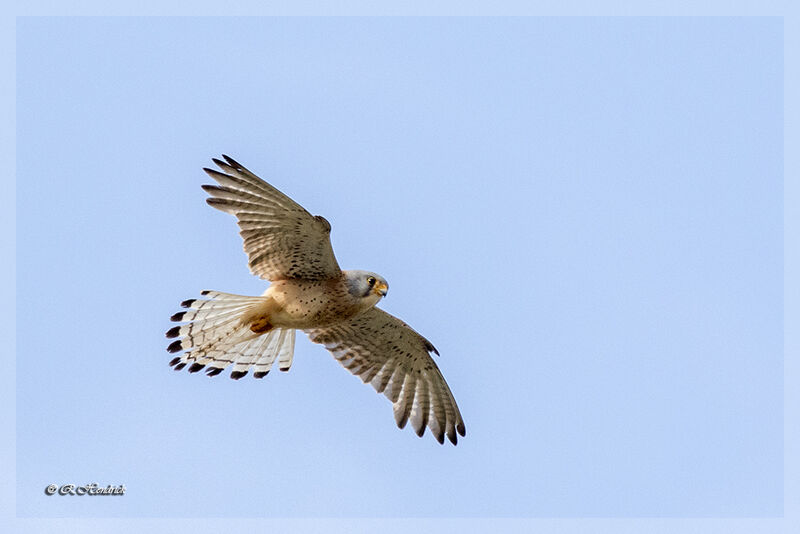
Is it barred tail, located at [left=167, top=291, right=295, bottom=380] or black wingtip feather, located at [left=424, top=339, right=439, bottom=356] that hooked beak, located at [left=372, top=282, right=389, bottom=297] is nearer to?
barred tail, located at [left=167, top=291, right=295, bottom=380]

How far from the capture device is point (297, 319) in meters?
11.2

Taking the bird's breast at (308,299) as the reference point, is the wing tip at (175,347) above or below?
below

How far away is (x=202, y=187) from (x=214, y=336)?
158 centimetres

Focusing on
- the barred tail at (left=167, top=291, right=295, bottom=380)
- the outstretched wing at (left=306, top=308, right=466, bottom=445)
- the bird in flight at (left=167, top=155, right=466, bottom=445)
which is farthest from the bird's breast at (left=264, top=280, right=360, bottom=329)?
the outstretched wing at (left=306, top=308, right=466, bottom=445)

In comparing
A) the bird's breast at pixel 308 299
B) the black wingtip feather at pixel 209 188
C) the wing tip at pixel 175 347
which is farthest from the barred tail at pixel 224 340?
the black wingtip feather at pixel 209 188

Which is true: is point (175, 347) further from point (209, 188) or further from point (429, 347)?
point (429, 347)

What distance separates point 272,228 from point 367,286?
3.44ft

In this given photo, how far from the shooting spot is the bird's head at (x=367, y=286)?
35.9ft

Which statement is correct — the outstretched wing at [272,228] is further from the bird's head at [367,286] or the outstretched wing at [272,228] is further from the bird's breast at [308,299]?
the bird's head at [367,286]

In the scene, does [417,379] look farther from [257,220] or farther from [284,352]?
[257,220]

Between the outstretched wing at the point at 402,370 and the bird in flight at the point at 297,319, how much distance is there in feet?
0.03

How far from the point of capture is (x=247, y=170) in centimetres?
1055

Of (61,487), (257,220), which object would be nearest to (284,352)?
(257,220)

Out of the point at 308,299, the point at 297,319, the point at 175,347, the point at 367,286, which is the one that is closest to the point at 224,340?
the point at 175,347
